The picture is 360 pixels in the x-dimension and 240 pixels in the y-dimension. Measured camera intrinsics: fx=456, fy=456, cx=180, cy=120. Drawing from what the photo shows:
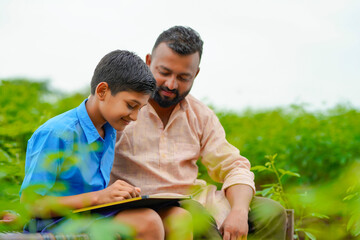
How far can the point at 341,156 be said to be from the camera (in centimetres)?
525

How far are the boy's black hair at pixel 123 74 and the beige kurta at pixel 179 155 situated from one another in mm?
497

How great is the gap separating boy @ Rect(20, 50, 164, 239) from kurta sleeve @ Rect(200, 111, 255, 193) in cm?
74

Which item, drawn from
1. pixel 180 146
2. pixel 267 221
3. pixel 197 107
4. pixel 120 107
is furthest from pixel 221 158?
pixel 120 107

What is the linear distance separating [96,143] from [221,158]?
47.3 inches

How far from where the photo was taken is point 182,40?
291 centimetres

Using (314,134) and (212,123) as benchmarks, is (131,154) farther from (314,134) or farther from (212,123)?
(314,134)

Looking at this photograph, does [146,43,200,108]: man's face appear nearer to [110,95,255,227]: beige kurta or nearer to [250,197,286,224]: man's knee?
[110,95,255,227]: beige kurta

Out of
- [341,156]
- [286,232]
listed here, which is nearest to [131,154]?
[286,232]

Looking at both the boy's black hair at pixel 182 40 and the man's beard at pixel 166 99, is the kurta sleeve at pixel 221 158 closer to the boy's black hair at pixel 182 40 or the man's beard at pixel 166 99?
the man's beard at pixel 166 99

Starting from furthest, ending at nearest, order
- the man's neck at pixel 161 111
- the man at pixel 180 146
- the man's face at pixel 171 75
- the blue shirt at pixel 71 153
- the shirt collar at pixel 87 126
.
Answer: the man's neck at pixel 161 111 < the man's face at pixel 171 75 < the man at pixel 180 146 < the shirt collar at pixel 87 126 < the blue shirt at pixel 71 153

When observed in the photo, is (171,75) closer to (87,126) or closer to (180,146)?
(180,146)

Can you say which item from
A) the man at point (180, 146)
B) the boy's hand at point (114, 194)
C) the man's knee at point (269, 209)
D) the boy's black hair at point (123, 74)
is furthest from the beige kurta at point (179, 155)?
the boy's hand at point (114, 194)

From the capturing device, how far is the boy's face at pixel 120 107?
2.18 m

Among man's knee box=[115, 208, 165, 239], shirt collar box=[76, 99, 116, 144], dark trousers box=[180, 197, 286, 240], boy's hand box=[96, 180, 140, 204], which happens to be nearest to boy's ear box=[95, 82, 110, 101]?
shirt collar box=[76, 99, 116, 144]
